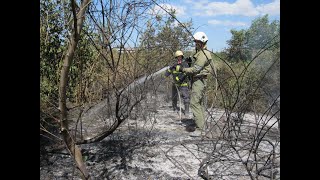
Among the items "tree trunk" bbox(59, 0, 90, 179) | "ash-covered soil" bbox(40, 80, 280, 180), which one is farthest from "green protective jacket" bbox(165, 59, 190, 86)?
"tree trunk" bbox(59, 0, 90, 179)

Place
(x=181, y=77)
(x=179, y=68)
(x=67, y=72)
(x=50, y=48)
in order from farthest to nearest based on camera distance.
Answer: (x=181, y=77) < (x=179, y=68) < (x=50, y=48) < (x=67, y=72)

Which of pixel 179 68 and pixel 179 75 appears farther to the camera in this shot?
pixel 179 75

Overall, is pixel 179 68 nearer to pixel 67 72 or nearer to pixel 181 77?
pixel 181 77

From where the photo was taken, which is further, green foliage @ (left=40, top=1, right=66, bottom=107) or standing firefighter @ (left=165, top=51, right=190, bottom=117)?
standing firefighter @ (left=165, top=51, right=190, bottom=117)

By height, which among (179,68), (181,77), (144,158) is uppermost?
(179,68)

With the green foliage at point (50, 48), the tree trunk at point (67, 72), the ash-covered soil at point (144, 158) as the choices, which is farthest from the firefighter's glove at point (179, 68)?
the tree trunk at point (67, 72)

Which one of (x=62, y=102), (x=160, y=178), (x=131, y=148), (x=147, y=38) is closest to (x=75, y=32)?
(x=62, y=102)

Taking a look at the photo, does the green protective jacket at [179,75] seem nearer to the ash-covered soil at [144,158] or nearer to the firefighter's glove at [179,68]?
the firefighter's glove at [179,68]

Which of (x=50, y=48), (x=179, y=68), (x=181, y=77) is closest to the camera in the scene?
(x=50, y=48)

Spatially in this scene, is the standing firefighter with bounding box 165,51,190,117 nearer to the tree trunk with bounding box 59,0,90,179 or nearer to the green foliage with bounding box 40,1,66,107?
the green foliage with bounding box 40,1,66,107

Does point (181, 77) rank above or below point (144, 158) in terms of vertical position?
above

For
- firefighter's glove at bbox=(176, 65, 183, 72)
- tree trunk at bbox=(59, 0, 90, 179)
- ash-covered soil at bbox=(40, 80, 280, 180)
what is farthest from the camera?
firefighter's glove at bbox=(176, 65, 183, 72)

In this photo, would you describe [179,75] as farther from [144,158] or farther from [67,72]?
[67,72]

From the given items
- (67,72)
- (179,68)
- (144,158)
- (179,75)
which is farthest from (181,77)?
(67,72)
